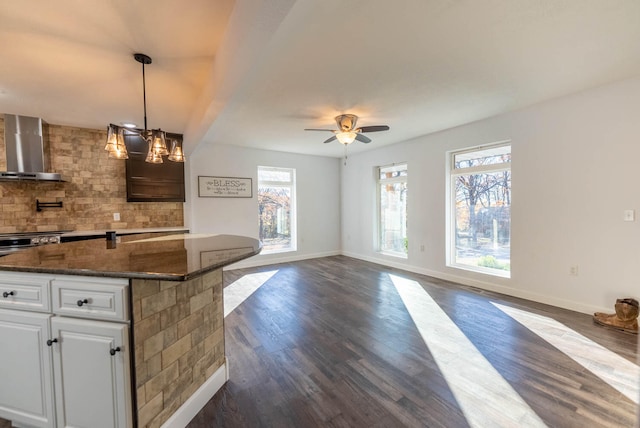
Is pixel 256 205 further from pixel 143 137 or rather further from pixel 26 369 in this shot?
pixel 26 369

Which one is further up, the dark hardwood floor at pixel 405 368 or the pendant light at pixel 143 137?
the pendant light at pixel 143 137

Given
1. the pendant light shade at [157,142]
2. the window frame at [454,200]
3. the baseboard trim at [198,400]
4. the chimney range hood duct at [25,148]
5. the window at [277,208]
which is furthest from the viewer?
the window at [277,208]

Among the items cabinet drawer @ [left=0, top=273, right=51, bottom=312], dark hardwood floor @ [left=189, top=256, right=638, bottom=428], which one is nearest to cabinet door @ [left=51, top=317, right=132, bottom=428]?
cabinet drawer @ [left=0, top=273, right=51, bottom=312]

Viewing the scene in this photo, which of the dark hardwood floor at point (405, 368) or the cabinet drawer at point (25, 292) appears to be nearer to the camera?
the cabinet drawer at point (25, 292)

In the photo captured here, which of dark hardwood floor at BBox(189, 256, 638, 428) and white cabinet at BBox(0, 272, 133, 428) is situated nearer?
white cabinet at BBox(0, 272, 133, 428)

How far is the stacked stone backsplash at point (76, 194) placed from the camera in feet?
13.0

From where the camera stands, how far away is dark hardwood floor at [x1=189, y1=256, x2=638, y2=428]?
1.67m

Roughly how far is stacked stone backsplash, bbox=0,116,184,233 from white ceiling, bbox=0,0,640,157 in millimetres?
650

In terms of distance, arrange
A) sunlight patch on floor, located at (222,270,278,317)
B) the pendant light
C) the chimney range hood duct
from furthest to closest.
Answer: the chimney range hood duct → sunlight patch on floor, located at (222,270,278,317) → the pendant light

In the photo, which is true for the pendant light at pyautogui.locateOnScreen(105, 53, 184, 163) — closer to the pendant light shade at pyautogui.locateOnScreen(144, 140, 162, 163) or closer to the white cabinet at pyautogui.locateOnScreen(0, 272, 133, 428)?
the pendant light shade at pyautogui.locateOnScreen(144, 140, 162, 163)

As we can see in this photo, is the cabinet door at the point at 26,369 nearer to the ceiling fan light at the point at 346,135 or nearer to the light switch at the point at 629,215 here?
the ceiling fan light at the point at 346,135

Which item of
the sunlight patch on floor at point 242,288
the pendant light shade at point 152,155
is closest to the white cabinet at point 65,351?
the pendant light shade at point 152,155

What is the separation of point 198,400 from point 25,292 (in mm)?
1094

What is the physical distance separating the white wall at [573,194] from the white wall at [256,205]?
2.98 meters
